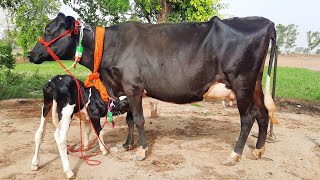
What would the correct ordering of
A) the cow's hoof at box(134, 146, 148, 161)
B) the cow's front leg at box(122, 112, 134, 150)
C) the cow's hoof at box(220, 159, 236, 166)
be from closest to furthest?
the cow's hoof at box(220, 159, 236, 166)
the cow's hoof at box(134, 146, 148, 161)
the cow's front leg at box(122, 112, 134, 150)

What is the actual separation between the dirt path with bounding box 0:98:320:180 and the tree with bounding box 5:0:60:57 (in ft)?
16.3

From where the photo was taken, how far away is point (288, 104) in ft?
36.9

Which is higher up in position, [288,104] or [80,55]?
[80,55]

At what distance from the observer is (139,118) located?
5273mm

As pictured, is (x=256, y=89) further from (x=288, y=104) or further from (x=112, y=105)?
(x=288, y=104)

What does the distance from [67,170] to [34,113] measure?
4738mm

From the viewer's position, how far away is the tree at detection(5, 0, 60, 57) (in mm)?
12008

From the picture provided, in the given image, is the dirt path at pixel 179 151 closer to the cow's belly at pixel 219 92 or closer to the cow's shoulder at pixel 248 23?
the cow's belly at pixel 219 92

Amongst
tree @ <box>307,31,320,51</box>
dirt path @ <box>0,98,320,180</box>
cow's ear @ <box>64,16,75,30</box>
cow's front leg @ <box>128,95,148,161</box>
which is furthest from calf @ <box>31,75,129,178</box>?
tree @ <box>307,31,320,51</box>

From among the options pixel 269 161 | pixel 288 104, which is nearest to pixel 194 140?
pixel 269 161

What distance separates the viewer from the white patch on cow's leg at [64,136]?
15.1 feet

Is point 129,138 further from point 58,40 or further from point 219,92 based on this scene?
point 58,40

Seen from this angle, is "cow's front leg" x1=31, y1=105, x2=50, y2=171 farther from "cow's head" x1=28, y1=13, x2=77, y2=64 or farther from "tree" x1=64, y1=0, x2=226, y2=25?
"tree" x1=64, y1=0, x2=226, y2=25

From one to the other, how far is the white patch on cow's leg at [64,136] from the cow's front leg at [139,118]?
3.18 ft
